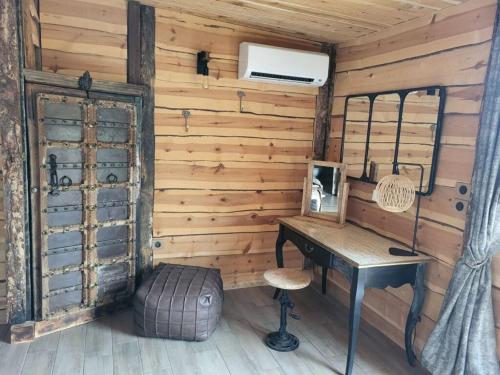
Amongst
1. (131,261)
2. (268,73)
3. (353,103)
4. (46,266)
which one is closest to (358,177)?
(353,103)

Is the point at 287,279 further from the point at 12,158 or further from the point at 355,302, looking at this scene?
the point at 12,158

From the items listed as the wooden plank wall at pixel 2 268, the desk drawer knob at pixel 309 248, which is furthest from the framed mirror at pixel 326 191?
the wooden plank wall at pixel 2 268

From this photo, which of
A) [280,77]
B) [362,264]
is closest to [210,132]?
[280,77]

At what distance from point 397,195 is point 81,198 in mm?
2155

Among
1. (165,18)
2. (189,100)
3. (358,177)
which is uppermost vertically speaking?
(165,18)

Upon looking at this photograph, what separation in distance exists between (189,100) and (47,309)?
1842mm

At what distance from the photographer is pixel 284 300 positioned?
2.56 m

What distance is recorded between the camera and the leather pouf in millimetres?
2533

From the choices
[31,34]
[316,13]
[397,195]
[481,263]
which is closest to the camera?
[481,263]

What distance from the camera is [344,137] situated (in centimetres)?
326

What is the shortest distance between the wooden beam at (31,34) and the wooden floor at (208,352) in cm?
181

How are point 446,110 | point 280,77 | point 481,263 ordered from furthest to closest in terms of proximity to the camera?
1. point 280,77
2. point 446,110
3. point 481,263

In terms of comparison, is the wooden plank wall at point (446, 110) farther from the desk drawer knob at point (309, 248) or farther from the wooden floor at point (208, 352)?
the desk drawer knob at point (309, 248)

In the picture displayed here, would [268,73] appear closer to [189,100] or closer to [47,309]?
[189,100]
